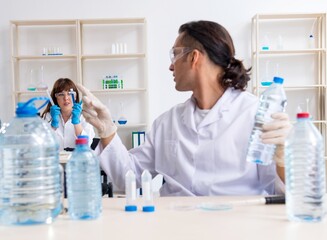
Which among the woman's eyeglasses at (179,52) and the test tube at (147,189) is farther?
the woman's eyeglasses at (179,52)

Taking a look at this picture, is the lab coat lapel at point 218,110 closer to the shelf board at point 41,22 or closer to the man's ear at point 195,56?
the man's ear at point 195,56

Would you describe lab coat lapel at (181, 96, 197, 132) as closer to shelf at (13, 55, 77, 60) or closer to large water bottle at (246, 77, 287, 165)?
large water bottle at (246, 77, 287, 165)

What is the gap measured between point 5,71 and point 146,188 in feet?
13.9

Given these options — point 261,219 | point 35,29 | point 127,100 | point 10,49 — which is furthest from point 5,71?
point 261,219

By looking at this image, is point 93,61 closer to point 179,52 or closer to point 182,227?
point 179,52

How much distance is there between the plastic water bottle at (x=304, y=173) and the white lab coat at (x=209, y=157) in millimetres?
487

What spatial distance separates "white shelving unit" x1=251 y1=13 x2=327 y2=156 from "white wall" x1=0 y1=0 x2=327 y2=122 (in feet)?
0.47

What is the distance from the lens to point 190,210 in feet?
3.92

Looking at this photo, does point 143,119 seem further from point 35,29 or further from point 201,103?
point 201,103

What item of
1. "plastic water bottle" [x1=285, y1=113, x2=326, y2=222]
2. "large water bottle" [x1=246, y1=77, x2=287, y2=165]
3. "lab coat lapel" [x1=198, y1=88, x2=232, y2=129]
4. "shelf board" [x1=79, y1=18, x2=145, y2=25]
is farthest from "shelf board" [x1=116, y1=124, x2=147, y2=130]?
"plastic water bottle" [x1=285, y1=113, x2=326, y2=222]

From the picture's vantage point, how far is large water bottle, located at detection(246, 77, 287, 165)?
1311 millimetres

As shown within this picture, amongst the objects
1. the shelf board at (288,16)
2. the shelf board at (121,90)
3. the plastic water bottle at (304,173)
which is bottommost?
the plastic water bottle at (304,173)

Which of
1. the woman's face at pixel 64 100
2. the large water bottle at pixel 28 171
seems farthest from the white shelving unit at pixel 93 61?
the large water bottle at pixel 28 171

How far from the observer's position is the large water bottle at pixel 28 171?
108cm
